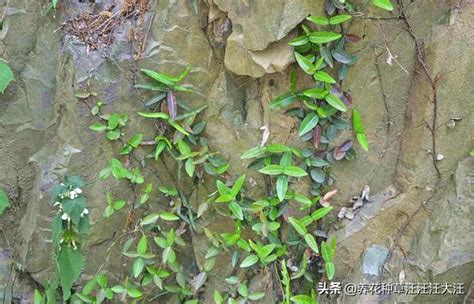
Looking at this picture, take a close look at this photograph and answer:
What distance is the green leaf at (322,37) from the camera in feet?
7.34

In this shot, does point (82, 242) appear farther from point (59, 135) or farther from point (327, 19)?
point (327, 19)

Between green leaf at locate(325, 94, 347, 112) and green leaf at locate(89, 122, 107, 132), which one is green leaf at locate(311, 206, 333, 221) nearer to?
green leaf at locate(325, 94, 347, 112)

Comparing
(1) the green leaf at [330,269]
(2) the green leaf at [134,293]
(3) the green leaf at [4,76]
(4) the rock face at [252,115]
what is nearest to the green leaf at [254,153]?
(4) the rock face at [252,115]

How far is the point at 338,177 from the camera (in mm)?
2504

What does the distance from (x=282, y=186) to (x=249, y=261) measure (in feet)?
1.29

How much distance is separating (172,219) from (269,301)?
1.98 ft

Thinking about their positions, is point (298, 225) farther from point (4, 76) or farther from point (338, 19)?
point (4, 76)

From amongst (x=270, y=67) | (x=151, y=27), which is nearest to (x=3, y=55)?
(x=151, y=27)

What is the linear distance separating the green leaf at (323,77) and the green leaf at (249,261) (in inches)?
33.8

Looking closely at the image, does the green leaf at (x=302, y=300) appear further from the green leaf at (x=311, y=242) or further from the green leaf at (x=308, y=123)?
the green leaf at (x=308, y=123)

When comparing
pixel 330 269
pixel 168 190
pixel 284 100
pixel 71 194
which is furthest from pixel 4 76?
pixel 330 269

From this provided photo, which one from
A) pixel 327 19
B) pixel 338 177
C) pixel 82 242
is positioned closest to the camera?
pixel 327 19

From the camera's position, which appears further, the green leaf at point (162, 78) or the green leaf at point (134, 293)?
the green leaf at point (134, 293)

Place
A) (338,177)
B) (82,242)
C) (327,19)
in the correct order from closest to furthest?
1. (327,19)
2. (338,177)
3. (82,242)
